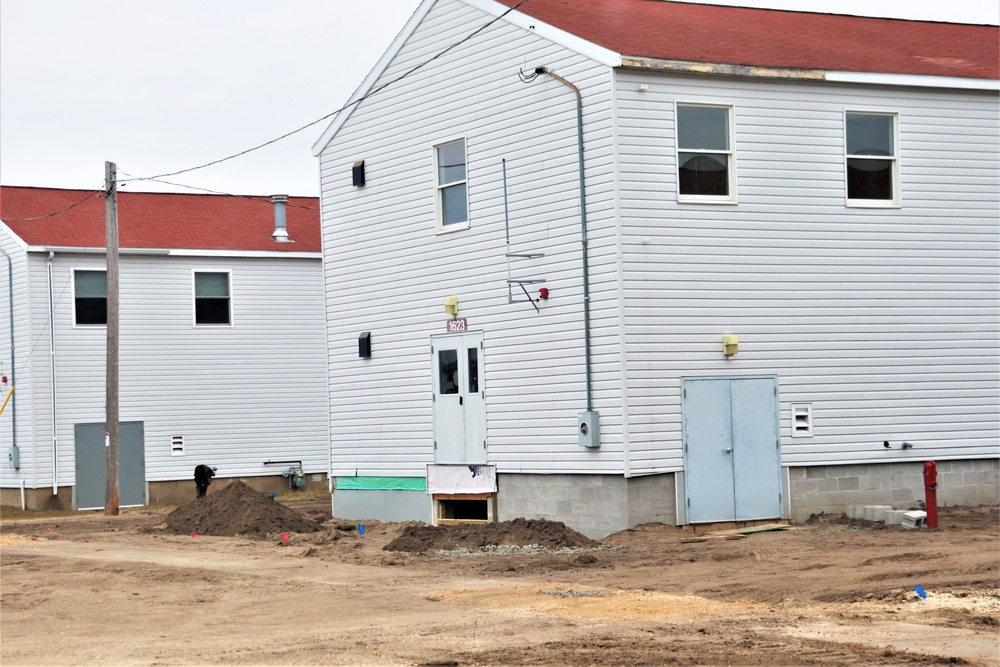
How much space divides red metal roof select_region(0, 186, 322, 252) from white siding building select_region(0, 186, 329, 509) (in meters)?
0.06

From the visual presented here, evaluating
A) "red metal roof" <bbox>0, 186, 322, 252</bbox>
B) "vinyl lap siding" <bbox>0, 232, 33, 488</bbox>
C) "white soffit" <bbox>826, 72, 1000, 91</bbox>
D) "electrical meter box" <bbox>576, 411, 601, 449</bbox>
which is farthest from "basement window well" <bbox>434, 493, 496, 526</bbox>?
"red metal roof" <bbox>0, 186, 322, 252</bbox>

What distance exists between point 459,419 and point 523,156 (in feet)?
14.9

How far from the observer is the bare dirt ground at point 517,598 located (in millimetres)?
11062

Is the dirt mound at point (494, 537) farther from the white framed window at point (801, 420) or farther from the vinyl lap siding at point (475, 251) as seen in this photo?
the white framed window at point (801, 420)

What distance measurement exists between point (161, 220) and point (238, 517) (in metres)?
15.5

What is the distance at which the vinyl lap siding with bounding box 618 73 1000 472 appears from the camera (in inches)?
786

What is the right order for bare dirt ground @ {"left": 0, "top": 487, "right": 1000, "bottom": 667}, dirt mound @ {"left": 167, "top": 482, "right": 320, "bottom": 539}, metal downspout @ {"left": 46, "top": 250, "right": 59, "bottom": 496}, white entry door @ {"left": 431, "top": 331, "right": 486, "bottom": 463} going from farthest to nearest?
1. metal downspout @ {"left": 46, "top": 250, "right": 59, "bottom": 496}
2. dirt mound @ {"left": 167, "top": 482, "right": 320, "bottom": 539}
3. white entry door @ {"left": 431, "top": 331, "right": 486, "bottom": 463}
4. bare dirt ground @ {"left": 0, "top": 487, "right": 1000, "bottom": 667}

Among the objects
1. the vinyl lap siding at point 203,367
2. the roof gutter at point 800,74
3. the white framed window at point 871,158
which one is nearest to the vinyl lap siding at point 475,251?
the roof gutter at point 800,74

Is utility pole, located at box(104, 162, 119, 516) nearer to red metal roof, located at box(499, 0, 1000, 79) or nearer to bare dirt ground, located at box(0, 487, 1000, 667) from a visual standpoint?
bare dirt ground, located at box(0, 487, 1000, 667)

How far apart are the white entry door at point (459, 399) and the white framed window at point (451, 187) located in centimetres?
195

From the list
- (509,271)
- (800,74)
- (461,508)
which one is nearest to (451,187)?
(509,271)

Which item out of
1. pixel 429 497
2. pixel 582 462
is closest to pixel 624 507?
pixel 582 462

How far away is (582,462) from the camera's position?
20.2 m

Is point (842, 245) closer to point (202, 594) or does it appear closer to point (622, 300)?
point (622, 300)
